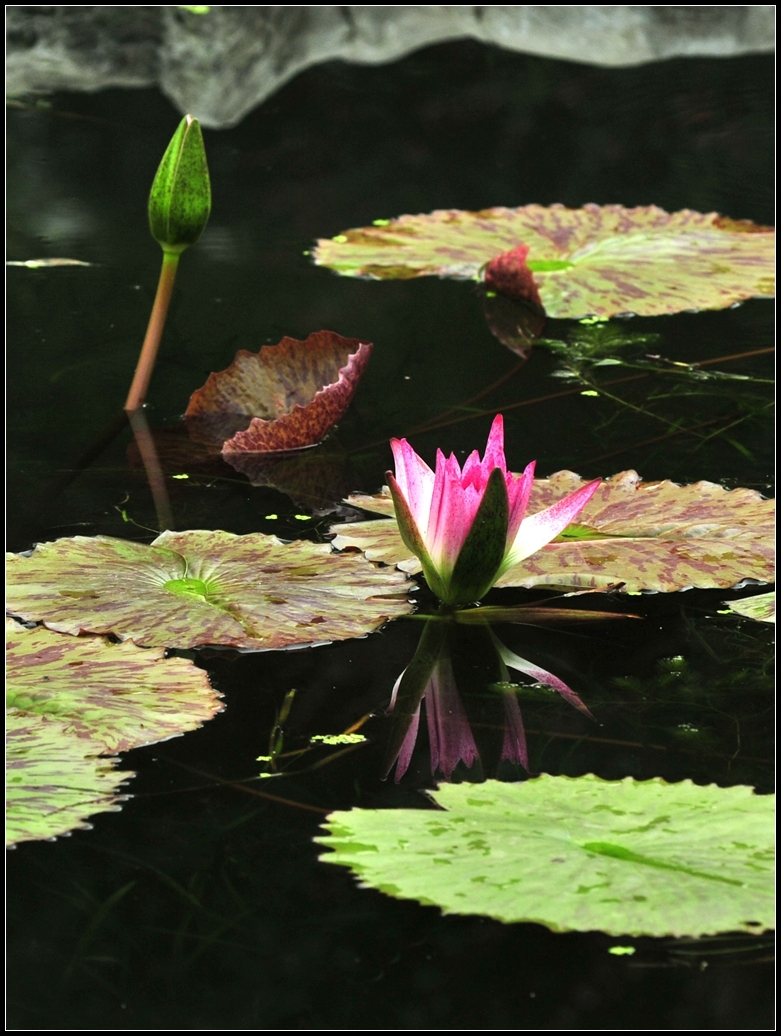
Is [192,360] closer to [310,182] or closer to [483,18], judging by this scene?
[310,182]

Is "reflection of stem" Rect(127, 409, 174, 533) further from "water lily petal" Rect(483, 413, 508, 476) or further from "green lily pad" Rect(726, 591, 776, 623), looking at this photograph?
"green lily pad" Rect(726, 591, 776, 623)

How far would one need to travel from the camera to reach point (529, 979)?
2.50 feet

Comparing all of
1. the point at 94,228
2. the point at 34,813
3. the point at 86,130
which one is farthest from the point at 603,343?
the point at 86,130

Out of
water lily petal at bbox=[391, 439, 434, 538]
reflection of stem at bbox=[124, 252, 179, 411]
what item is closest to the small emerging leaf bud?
reflection of stem at bbox=[124, 252, 179, 411]

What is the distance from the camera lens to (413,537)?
115 cm

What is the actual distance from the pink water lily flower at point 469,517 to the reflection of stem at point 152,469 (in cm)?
33

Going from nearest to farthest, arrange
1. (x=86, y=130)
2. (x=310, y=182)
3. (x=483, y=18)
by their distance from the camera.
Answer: (x=310, y=182)
(x=86, y=130)
(x=483, y=18)

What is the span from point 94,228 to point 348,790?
189 cm

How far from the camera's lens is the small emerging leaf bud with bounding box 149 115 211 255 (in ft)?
5.13

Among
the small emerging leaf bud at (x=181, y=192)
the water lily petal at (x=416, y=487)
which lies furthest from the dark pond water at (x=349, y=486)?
the small emerging leaf bud at (x=181, y=192)

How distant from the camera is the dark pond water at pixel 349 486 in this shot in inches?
30.0

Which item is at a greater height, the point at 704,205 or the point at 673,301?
the point at 704,205

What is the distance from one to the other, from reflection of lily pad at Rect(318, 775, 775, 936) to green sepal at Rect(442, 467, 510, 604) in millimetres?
273

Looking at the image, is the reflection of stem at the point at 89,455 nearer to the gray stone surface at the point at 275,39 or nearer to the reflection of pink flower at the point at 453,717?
the reflection of pink flower at the point at 453,717
